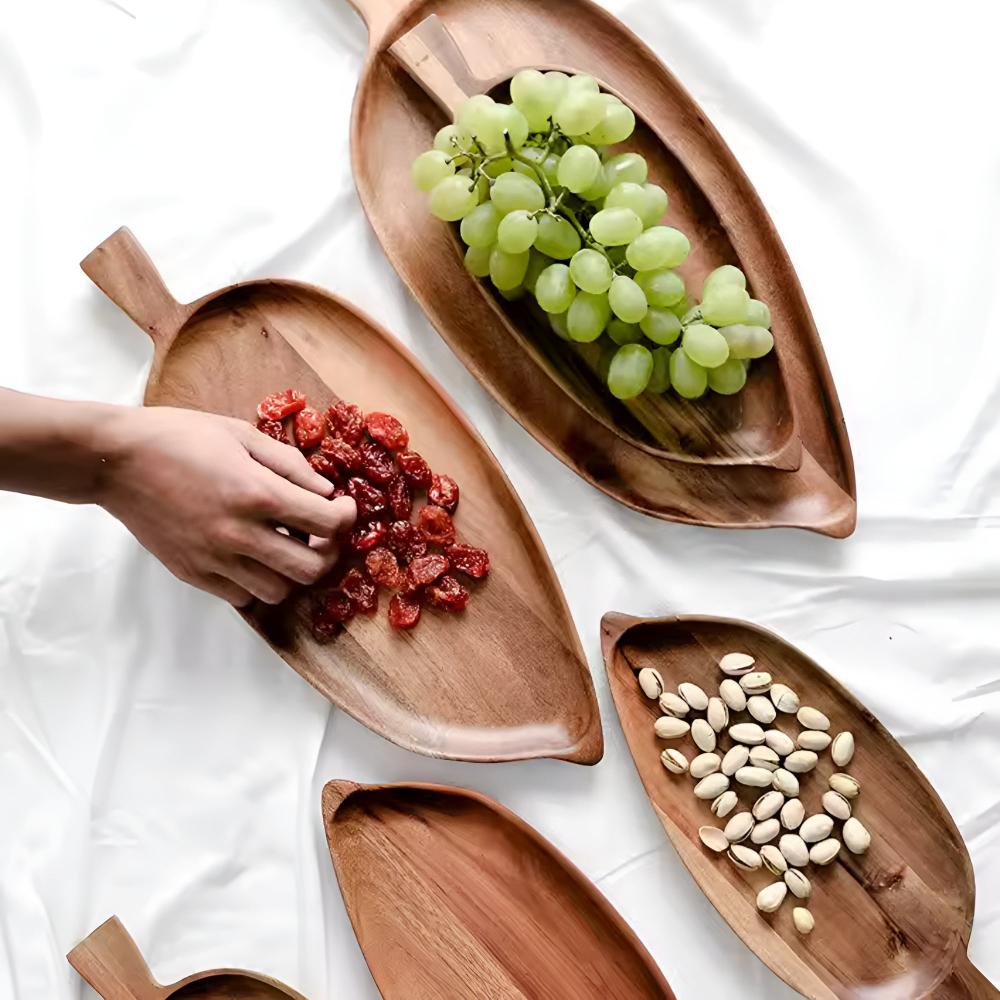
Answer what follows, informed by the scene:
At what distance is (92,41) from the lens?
1.00 m

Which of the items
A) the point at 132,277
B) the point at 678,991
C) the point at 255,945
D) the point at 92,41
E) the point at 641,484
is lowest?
the point at 678,991

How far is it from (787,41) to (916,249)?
218 millimetres

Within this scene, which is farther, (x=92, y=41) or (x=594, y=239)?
(x=92, y=41)

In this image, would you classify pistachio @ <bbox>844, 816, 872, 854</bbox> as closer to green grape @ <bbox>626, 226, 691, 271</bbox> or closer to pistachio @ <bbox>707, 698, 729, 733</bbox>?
pistachio @ <bbox>707, 698, 729, 733</bbox>

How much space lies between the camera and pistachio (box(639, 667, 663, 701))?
92cm

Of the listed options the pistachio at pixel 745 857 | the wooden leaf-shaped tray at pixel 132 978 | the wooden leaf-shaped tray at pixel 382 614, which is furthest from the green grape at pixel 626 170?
the wooden leaf-shaped tray at pixel 132 978

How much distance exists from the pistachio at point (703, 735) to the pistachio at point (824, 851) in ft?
0.37

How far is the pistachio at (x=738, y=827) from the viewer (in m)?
0.91

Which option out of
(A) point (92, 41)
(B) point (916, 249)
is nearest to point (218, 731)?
(A) point (92, 41)

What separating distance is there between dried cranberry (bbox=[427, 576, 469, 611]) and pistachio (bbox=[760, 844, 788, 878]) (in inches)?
12.6

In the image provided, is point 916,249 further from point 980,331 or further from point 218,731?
point 218,731

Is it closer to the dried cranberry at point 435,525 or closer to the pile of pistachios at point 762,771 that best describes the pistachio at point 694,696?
the pile of pistachios at point 762,771

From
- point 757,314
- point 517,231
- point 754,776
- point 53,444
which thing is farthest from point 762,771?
point 53,444

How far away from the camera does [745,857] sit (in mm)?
908
